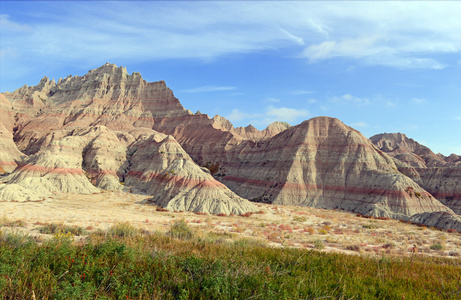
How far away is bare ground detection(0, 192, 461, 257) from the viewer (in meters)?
21.0

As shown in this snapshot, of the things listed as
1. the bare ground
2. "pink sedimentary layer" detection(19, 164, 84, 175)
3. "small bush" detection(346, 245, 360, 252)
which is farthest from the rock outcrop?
"small bush" detection(346, 245, 360, 252)

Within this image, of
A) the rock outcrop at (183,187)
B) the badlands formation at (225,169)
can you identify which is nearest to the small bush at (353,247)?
the rock outcrop at (183,187)

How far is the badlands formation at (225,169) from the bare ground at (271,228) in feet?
16.6

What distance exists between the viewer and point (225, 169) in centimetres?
8162

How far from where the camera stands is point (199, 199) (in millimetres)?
43500

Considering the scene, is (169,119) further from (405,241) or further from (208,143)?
(405,241)

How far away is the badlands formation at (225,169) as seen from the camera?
47031 millimetres

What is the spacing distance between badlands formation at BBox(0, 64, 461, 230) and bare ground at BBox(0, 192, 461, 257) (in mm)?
5067

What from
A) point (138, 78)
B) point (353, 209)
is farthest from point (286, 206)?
point (138, 78)

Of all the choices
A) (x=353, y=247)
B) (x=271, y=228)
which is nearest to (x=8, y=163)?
(x=271, y=228)

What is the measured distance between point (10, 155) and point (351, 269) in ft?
313

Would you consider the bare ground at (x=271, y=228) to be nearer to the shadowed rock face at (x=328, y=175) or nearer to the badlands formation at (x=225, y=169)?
the badlands formation at (x=225, y=169)

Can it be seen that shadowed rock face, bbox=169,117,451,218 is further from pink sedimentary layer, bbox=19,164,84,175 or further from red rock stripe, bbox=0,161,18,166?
red rock stripe, bbox=0,161,18,166

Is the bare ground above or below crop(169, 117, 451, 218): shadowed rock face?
below
